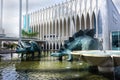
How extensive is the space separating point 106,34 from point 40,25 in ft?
132

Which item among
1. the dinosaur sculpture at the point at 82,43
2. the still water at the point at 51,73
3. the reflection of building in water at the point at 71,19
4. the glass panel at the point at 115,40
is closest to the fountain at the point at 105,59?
the still water at the point at 51,73

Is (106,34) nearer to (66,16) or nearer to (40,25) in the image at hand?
(66,16)

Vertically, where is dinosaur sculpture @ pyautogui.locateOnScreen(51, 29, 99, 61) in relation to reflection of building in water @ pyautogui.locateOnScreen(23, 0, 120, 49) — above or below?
below

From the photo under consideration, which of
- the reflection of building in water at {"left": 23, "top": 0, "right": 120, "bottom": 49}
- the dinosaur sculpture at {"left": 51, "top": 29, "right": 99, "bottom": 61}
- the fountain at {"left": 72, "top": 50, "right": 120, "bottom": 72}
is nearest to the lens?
the fountain at {"left": 72, "top": 50, "right": 120, "bottom": 72}

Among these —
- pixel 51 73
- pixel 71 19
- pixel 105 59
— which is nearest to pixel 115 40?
pixel 71 19

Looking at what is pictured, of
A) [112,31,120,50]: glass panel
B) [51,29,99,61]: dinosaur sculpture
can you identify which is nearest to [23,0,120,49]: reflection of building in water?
[112,31,120,50]: glass panel

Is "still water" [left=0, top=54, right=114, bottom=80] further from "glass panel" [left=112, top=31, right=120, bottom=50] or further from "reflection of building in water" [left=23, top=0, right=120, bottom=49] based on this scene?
"reflection of building in water" [left=23, top=0, right=120, bottom=49]

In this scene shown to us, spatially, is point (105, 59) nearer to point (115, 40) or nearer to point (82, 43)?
point (82, 43)

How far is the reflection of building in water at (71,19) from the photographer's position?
49241 mm

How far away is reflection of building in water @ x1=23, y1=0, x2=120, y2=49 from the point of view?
49.2 m

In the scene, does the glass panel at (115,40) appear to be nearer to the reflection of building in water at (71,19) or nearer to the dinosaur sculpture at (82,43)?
the reflection of building in water at (71,19)

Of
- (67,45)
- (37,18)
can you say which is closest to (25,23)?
(37,18)

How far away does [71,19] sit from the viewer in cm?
6362

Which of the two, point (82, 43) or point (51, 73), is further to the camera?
point (82, 43)
